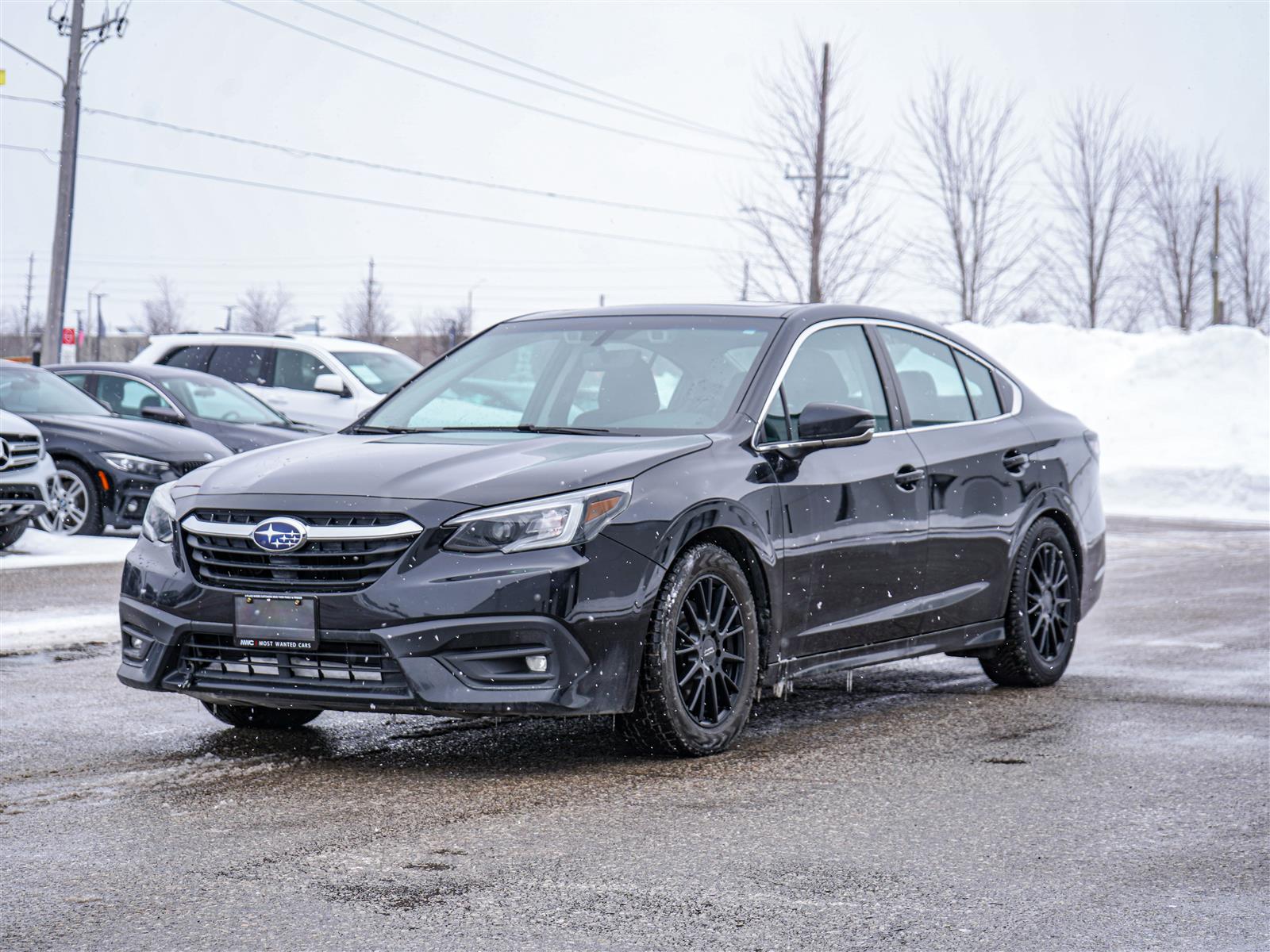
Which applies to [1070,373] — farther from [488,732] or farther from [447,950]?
[447,950]

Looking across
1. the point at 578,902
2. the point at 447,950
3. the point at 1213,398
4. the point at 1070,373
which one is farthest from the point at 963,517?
the point at 1070,373

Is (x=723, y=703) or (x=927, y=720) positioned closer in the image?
(x=723, y=703)

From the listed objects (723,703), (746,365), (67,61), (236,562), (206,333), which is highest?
(67,61)

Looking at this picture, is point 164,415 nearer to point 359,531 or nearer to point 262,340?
point 262,340

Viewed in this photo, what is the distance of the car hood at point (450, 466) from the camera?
18.1 feet

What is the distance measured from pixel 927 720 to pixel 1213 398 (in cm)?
2409

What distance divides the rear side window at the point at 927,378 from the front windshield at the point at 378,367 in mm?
12637

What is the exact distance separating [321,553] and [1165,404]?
26100 millimetres

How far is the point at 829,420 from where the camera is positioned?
627 centimetres

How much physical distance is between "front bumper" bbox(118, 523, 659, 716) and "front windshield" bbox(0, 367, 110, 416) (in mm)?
9977

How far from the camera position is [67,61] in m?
29.1

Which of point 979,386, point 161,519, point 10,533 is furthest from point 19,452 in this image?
point 979,386

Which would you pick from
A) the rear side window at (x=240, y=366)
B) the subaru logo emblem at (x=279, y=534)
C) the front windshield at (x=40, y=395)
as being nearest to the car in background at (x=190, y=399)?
the front windshield at (x=40, y=395)

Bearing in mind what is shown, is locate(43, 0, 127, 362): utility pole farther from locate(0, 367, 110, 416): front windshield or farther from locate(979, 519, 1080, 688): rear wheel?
locate(979, 519, 1080, 688): rear wheel
